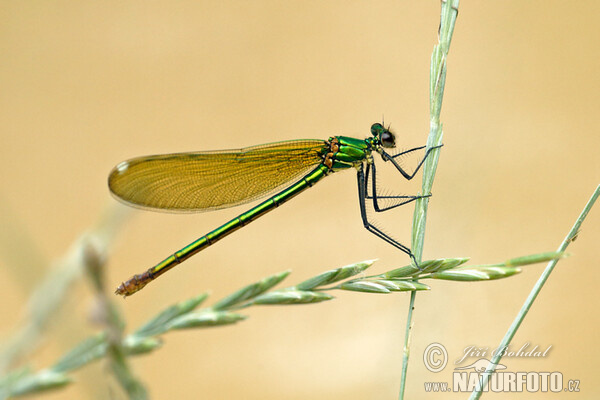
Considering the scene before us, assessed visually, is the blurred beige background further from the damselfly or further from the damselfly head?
the damselfly head

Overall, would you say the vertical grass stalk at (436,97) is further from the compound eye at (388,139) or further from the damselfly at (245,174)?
the compound eye at (388,139)

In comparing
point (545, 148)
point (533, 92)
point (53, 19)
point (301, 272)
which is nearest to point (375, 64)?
point (533, 92)

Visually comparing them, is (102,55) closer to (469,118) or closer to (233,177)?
(469,118)

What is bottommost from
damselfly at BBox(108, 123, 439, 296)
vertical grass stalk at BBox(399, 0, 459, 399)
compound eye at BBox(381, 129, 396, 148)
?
vertical grass stalk at BBox(399, 0, 459, 399)

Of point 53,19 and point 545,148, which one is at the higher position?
point 53,19

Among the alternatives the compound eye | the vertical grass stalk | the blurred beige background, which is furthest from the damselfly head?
the blurred beige background

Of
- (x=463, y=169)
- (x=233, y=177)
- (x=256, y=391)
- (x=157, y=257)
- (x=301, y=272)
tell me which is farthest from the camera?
(x=157, y=257)

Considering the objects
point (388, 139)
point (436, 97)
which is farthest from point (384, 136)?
point (436, 97)
